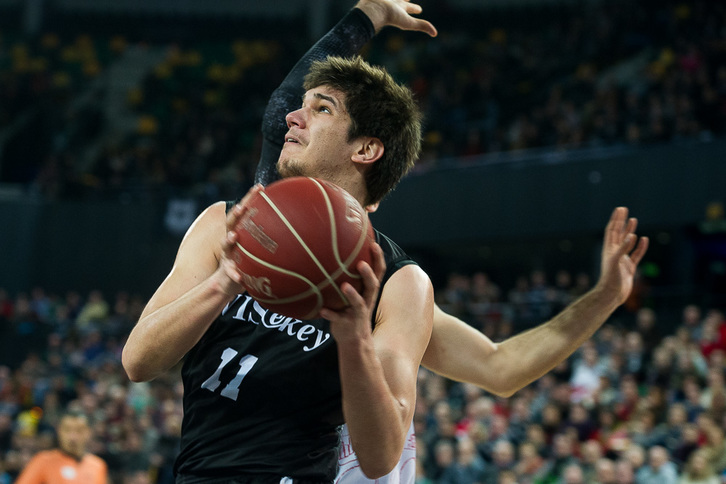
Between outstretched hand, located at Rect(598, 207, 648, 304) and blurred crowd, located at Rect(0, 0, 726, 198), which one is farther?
blurred crowd, located at Rect(0, 0, 726, 198)

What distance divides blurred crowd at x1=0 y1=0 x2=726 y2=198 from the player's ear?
12.3 m

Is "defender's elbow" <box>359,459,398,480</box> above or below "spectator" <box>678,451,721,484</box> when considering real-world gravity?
above

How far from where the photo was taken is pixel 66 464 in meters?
7.52

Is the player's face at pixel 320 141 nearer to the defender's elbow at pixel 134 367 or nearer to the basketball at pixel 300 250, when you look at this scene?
the basketball at pixel 300 250

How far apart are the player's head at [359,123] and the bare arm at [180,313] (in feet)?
1.63

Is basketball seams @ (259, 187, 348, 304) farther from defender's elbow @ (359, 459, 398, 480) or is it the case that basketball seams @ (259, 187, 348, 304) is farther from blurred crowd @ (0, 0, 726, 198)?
blurred crowd @ (0, 0, 726, 198)

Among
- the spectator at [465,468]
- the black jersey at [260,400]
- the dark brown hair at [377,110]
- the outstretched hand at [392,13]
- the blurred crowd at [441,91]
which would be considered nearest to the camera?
the black jersey at [260,400]

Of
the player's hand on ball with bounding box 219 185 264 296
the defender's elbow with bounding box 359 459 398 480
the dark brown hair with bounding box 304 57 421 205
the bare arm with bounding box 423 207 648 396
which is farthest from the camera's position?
the bare arm with bounding box 423 207 648 396

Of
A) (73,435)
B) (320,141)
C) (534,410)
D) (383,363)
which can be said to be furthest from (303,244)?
(534,410)

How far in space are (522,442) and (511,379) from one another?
6.82 meters

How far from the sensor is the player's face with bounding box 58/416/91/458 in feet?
24.7

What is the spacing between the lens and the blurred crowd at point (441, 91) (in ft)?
50.8

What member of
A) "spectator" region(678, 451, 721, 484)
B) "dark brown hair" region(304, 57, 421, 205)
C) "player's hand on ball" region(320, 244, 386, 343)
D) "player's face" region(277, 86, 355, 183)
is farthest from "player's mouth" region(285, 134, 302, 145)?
"spectator" region(678, 451, 721, 484)

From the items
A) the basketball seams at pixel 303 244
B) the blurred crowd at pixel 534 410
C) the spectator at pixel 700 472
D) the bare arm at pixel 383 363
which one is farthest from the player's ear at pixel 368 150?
the spectator at pixel 700 472
